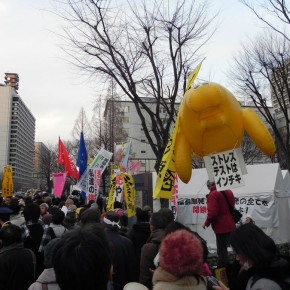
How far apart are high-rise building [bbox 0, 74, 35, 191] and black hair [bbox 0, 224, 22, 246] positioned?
104508 millimetres

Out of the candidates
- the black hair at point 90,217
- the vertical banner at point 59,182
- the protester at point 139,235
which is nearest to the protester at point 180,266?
the black hair at point 90,217

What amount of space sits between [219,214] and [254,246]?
141 inches

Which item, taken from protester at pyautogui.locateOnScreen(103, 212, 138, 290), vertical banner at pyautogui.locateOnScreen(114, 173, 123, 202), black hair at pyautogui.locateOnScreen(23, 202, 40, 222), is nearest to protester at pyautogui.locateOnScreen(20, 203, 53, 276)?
black hair at pyautogui.locateOnScreen(23, 202, 40, 222)

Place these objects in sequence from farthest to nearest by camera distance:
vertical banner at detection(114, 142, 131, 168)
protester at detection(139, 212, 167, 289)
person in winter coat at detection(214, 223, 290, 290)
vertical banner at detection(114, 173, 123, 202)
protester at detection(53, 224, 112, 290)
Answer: vertical banner at detection(114, 142, 131, 168)
vertical banner at detection(114, 173, 123, 202)
protester at detection(139, 212, 167, 289)
person in winter coat at detection(214, 223, 290, 290)
protester at detection(53, 224, 112, 290)

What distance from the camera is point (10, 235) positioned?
3.53m

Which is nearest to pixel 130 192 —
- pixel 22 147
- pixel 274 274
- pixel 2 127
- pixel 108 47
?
pixel 108 47

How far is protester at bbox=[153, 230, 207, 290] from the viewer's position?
210 centimetres

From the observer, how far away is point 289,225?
39.1 ft

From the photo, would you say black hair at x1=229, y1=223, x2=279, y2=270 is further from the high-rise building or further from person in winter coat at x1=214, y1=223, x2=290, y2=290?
the high-rise building

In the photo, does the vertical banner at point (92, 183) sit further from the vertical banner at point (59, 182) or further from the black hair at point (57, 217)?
the black hair at point (57, 217)

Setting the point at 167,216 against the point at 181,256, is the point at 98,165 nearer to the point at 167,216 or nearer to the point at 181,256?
the point at 167,216

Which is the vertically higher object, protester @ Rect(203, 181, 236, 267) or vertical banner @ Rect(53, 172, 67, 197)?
vertical banner @ Rect(53, 172, 67, 197)

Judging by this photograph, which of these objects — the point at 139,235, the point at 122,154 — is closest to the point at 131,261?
the point at 139,235

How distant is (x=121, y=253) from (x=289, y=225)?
9.47 meters
